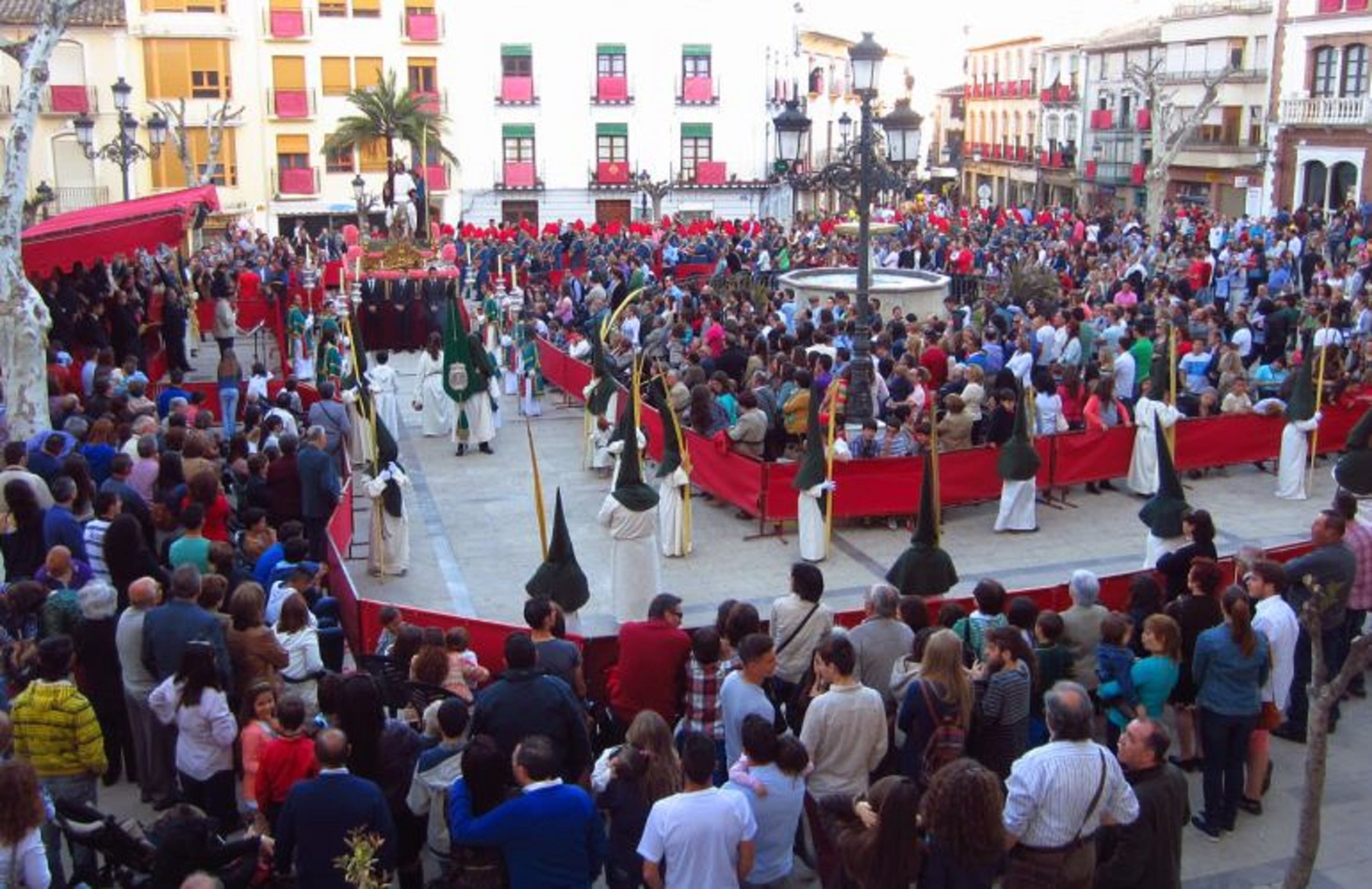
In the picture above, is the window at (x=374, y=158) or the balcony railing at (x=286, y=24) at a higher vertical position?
the balcony railing at (x=286, y=24)

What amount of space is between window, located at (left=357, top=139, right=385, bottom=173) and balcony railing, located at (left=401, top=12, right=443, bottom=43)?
3.84m

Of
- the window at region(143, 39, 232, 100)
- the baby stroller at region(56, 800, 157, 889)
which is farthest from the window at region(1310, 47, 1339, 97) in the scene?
the baby stroller at region(56, 800, 157, 889)

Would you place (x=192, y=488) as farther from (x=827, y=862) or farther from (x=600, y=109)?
(x=600, y=109)

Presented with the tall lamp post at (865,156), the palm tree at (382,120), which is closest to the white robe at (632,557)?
the tall lamp post at (865,156)

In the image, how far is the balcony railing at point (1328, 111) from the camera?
3962 cm

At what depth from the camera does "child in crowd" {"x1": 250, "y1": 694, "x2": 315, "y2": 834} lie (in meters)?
6.44

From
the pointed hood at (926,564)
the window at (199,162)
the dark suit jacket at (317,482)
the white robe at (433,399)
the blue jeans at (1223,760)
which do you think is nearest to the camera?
the blue jeans at (1223,760)

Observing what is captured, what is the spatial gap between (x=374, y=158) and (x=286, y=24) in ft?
16.9

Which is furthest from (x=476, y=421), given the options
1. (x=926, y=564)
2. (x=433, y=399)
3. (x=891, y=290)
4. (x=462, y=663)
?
(x=462, y=663)

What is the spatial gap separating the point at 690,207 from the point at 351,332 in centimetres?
3724

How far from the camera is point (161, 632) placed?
7.67 meters

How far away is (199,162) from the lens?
43.8 m

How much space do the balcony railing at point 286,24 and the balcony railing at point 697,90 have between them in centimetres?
1324

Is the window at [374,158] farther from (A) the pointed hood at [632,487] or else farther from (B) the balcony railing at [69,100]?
(A) the pointed hood at [632,487]
